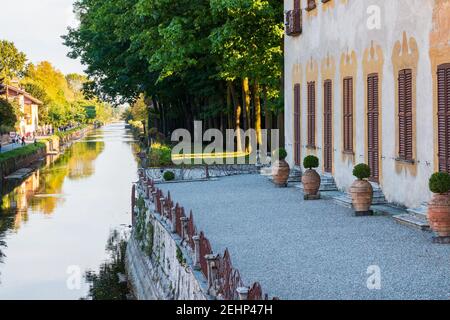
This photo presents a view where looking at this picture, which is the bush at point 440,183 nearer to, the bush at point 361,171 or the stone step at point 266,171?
the bush at point 361,171

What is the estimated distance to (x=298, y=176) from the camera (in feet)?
102

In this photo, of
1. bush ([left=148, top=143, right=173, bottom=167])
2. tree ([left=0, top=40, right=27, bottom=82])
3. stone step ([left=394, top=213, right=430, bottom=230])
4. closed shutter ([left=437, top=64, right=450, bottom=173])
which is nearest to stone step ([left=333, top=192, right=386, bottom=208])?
stone step ([left=394, top=213, right=430, bottom=230])

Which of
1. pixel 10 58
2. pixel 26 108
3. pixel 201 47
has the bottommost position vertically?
pixel 201 47

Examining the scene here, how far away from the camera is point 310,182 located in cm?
2539

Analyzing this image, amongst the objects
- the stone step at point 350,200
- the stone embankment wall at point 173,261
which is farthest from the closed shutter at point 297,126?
the stone step at point 350,200

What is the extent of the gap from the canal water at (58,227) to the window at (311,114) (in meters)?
7.76

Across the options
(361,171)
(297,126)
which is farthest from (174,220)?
(297,126)

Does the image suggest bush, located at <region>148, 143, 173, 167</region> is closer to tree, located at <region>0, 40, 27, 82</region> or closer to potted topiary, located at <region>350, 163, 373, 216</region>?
potted topiary, located at <region>350, 163, 373, 216</region>

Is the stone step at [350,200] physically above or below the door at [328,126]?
below

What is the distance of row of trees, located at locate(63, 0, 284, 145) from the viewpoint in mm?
39812

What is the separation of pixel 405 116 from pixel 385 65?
2047 millimetres

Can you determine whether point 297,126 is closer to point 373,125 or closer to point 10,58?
point 373,125

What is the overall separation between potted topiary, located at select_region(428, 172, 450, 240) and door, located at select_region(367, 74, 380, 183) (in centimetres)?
656

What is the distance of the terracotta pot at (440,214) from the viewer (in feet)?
Result: 54.2
